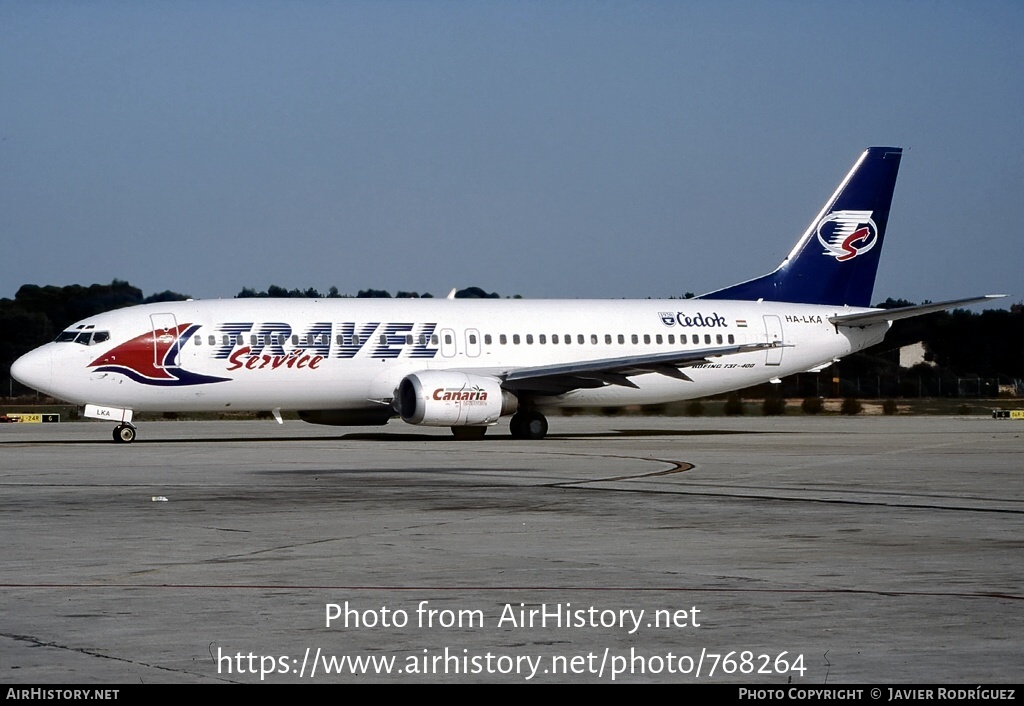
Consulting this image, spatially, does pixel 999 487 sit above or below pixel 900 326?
below

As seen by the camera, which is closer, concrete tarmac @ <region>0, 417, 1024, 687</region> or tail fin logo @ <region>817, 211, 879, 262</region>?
concrete tarmac @ <region>0, 417, 1024, 687</region>

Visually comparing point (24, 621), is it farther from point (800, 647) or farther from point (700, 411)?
point (700, 411)

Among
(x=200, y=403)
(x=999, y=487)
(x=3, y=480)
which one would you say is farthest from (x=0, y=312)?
(x=999, y=487)

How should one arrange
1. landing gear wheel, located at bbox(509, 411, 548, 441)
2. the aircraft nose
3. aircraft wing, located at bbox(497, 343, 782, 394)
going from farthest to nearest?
landing gear wheel, located at bbox(509, 411, 548, 441) → aircraft wing, located at bbox(497, 343, 782, 394) → the aircraft nose

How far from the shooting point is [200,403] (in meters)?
36.0

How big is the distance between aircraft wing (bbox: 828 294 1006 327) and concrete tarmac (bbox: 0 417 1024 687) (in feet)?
44.4

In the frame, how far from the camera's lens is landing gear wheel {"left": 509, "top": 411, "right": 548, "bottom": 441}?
37750mm

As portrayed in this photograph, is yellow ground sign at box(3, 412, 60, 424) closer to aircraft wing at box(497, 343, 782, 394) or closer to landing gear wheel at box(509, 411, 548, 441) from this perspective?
landing gear wheel at box(509, 411, 548, 441)

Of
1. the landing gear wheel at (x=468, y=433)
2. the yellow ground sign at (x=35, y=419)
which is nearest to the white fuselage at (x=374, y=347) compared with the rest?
the landing gear wheel at (x=468, y=433)

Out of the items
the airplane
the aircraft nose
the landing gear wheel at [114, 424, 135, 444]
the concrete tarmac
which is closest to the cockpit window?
the airplane

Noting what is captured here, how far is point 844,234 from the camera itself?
44.2m

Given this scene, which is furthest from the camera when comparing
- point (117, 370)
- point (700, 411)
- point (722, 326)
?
point (700, 411)

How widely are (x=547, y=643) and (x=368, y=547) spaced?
5.24 meters

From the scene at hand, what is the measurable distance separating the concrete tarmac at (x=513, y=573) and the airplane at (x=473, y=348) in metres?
9.79
